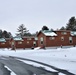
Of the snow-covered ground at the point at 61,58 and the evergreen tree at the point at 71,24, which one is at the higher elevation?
the evergreen tree at the point at 71,24

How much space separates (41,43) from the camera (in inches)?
3022

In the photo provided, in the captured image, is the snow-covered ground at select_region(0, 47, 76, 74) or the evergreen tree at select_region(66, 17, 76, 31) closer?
the snow-covered ground at select_region(0, 47, 76, 74)

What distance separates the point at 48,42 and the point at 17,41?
19.9 metres

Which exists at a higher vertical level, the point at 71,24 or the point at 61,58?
the point at 71,24

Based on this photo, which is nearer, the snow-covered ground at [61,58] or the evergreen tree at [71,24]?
the snow-covered ground at [61,58]

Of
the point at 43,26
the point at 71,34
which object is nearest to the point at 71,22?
the point at 43,26

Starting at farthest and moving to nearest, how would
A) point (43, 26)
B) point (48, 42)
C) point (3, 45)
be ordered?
point (43, 26)
point (3, 45)
point (48, 42)

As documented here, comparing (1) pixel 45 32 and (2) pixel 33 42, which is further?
(2) pixel 33 42

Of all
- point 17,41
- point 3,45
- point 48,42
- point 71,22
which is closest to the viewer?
point 48,42

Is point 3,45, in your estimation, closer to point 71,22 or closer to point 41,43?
point 41,43

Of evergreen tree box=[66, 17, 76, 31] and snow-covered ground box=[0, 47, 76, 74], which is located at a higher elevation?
evergreen tree box=[66, 17, 76, 31]

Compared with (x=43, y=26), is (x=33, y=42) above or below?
below

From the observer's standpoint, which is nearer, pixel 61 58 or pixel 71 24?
pixel 61 58

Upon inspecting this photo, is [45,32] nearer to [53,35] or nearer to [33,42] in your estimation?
[53,35]
